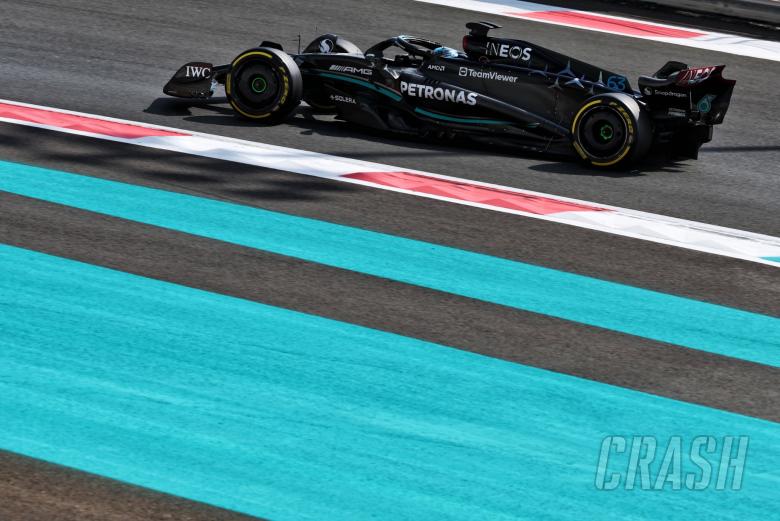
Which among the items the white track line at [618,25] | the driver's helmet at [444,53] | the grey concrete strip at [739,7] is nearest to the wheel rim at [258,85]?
the driver's helmet at [444,53]

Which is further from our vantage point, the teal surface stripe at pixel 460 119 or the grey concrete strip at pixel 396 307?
the teal surface stripe at pixel 460 119

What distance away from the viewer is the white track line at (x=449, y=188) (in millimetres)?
8891

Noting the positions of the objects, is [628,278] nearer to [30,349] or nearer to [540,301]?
[540,301]

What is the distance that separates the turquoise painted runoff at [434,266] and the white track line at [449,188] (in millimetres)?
1094

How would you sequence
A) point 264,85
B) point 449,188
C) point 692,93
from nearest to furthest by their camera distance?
1. point 449,188
2. point 692,93
3. point 264,85

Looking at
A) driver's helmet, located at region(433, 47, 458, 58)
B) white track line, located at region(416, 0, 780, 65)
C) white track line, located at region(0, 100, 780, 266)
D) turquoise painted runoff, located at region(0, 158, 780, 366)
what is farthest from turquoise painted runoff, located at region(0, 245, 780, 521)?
white track line, located at region(416, 0, 780, 65)

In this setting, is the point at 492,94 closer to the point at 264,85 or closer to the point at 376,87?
the point at 376,87

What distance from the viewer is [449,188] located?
966 cm

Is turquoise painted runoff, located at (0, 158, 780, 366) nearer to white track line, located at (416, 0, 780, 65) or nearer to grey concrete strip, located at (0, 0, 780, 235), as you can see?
grey concrete strip, located at (0, 0, 780, 235)

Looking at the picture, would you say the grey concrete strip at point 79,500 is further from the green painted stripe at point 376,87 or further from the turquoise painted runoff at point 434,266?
the green painted stripe at point 376,87

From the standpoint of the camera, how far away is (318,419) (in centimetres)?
570

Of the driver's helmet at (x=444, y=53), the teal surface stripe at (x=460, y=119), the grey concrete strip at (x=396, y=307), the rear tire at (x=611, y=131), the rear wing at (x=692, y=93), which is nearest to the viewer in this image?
the grey concrete strip at (x=396, y=307)

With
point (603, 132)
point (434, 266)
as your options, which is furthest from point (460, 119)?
point (434, 266)

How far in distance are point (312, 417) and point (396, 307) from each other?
159 centimetres
